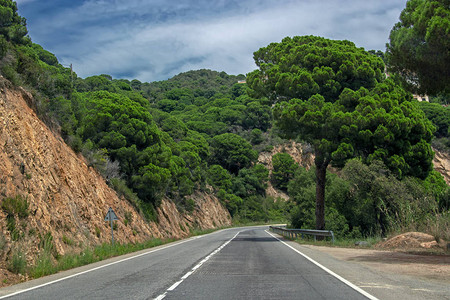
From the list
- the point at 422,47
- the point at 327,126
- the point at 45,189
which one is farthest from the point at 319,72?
the point at 45,189

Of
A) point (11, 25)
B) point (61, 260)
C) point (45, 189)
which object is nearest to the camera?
point (61, 260)

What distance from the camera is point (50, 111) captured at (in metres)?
24.3

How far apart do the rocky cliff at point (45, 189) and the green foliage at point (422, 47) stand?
1483 centimetres

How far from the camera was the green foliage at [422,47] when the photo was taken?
12773mm

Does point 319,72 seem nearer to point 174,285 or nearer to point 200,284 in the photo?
point 200,284

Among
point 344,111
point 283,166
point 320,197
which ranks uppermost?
point 283,166

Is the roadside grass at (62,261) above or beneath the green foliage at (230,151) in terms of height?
beneath

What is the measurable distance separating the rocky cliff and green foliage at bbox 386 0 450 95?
48.7ft

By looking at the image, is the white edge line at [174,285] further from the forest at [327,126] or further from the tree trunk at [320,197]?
the tree trunk at [320,197]

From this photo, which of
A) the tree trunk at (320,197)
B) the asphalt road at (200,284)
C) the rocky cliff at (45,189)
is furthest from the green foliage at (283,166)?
the asphalt road at (200,284)

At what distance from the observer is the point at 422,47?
547 inches

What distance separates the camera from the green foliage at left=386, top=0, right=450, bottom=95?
41.9 feet

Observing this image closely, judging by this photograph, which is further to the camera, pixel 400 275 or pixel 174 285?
pixel 400 275

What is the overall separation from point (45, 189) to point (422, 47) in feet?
53.1
